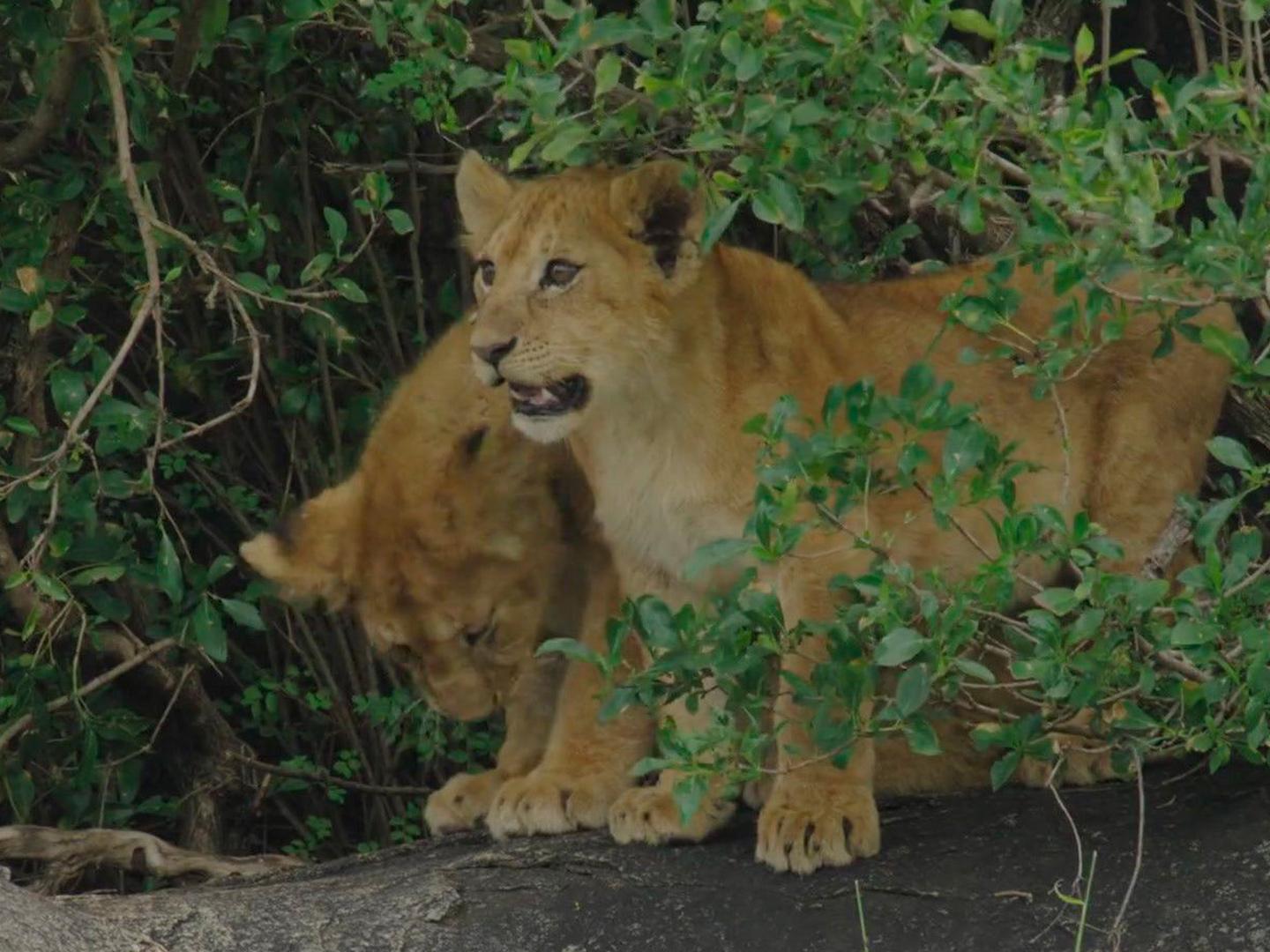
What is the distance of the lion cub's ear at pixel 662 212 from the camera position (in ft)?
15.6

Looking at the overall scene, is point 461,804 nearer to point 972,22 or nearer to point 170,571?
point 170,571

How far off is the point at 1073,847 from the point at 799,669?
0.63m

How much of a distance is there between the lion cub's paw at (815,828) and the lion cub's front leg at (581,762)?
546mm

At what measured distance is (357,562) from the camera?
5.25 meters

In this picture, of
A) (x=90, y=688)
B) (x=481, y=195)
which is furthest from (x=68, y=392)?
(x=481, y=195)

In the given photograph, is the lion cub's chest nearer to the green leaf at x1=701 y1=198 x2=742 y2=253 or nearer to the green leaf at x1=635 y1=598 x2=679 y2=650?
the green leaf at x1=635 y1=598 x2=679 y2=650

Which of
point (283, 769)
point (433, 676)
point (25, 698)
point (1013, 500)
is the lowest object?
point (283, 769)

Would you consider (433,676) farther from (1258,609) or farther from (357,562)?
(1258,609)

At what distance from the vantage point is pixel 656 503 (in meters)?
4.95

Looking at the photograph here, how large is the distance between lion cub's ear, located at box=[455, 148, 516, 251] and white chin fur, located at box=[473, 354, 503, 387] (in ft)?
1.52

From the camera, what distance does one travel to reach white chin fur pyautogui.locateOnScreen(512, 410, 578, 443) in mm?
4785

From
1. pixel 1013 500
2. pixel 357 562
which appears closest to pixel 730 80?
pixel 1013 500

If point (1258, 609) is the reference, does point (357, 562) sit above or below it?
below

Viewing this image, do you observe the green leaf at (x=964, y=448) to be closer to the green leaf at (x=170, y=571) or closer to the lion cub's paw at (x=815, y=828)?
the lion cub's paw at (x=815, y=828)
